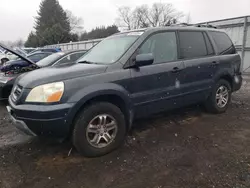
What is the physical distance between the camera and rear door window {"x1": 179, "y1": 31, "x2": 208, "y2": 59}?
4.42 m

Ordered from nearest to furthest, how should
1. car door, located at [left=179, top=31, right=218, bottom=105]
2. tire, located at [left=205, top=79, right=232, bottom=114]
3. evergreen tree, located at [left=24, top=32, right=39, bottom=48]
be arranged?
1. car door, located at [left=179, top=31, right=218, bottom=105]
2. tire, located at [left=205, top=79, right=232, bottom=114]
3. evergreen tree, located at [left=24, top=32, right=39, bottom=48]

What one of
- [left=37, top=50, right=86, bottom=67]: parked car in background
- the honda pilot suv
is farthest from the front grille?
[left=37, top=50, right=86, bottom=67]: parked car in background

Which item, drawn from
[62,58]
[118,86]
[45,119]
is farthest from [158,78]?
[62,58]

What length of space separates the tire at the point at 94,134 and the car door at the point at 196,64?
149 centimetres

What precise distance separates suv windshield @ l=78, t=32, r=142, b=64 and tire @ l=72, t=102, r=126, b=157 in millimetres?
809

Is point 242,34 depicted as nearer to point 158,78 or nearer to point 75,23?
point 158,78

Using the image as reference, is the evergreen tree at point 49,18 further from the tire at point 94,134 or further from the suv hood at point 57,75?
the tire at point 94,134

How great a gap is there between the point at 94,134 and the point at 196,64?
2.38 meters

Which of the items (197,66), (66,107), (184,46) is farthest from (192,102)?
(66,107)

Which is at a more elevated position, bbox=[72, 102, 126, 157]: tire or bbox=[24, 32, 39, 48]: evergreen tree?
bbox=[24, 32, 39, 48]: evergreen tree

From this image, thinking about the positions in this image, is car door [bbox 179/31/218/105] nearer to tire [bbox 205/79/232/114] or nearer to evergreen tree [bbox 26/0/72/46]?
tire [bbox 205/79/232/114]

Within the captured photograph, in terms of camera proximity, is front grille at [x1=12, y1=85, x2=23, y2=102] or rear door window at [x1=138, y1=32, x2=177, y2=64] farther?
rear door window at [x1=138, y1=32, x2=177, y2=64]

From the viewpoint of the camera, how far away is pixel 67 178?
2934 millimetres

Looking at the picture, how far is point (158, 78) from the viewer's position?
155 inches
